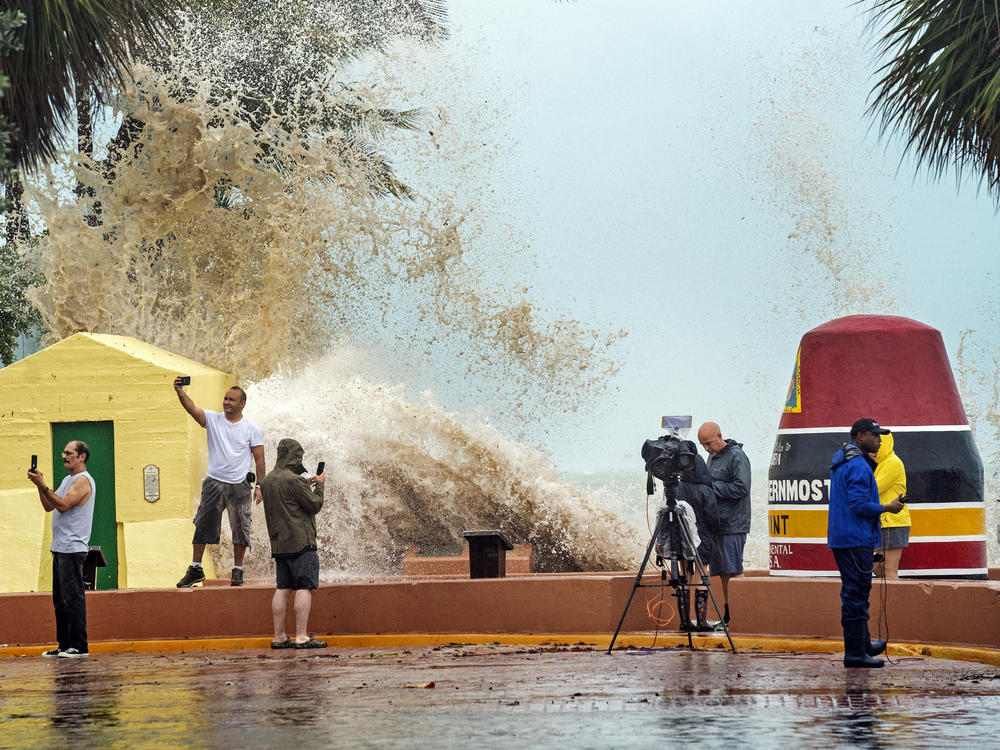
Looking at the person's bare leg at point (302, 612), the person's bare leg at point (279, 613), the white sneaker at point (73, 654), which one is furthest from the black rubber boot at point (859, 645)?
the white sneaker at point (73, 654)

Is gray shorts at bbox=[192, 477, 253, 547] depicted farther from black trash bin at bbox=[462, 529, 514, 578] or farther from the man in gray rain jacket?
the man in gray rain jacket

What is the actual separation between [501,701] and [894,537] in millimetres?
4709

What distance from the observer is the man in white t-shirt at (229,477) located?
1330 cm

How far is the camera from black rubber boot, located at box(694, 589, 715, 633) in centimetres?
1162

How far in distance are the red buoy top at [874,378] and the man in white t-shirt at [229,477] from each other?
16.0 ft

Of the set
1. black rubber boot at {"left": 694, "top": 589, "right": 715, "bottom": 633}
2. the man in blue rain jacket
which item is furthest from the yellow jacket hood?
black rubber boot at {"left": 694, "top": 589, "right": 715, "bottom": 633}

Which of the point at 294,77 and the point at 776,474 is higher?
the point at 294,77

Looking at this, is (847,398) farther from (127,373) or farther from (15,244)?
(15,244)

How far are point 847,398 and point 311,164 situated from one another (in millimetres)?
15433

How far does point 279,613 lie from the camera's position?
12.0 m

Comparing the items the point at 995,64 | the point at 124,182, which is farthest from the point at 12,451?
the point at 995,64

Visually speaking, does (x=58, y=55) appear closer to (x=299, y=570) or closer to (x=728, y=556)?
(x=299, y=570)

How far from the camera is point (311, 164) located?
25.9m

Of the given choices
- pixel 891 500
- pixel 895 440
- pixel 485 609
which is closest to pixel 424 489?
pixel 485 609
